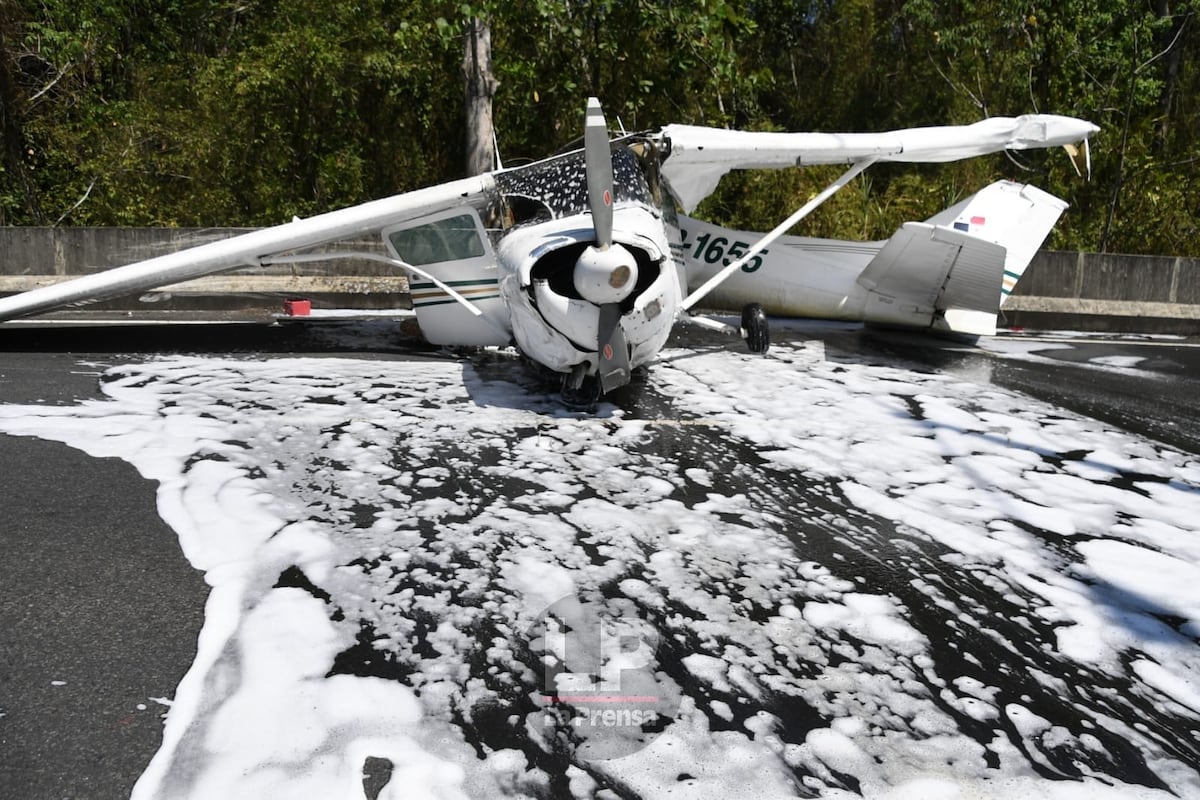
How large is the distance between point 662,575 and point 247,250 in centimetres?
589

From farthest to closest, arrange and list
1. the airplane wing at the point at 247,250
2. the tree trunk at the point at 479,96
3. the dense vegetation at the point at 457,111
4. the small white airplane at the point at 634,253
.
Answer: the dense vegetation at the point at 457,111, the tree trunk at the point at 479,96, the airplane wing at the point at 247,250, the small white airplane at the point at 634,253

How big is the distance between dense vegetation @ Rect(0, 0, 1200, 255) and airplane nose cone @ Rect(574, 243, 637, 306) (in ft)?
29.1

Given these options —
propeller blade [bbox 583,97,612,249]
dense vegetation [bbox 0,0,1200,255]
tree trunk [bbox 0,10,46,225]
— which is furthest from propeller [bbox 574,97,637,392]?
tree trunk [bbox 0,10,46,225]

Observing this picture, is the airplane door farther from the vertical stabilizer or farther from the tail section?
the vertical stabilizer

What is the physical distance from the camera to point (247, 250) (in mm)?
8227

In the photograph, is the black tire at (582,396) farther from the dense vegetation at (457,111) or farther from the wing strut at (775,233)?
the dense vegetation at (457,111)

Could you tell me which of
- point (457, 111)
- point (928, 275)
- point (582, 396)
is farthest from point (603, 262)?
point (457, 111)

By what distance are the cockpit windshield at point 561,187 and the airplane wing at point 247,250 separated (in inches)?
19.6

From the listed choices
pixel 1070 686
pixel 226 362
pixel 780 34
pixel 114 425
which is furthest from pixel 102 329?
pixel 780 34

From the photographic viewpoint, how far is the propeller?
19.6 feet

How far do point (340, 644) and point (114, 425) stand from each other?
3.87m

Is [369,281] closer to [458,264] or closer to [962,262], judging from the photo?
[458,264]

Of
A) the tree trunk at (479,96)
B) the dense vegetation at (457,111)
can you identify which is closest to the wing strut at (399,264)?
the tree trunk at (479,96)

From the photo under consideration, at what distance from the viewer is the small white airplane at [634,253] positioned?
21.2ft
